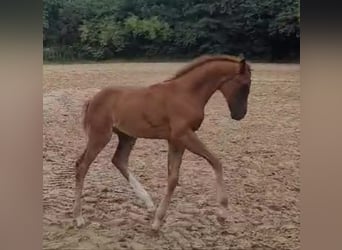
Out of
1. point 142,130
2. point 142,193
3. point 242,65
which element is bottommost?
point 142,193

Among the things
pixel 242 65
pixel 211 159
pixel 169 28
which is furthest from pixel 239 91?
pixel 169 28

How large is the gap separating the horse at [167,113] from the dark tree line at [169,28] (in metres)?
0.10

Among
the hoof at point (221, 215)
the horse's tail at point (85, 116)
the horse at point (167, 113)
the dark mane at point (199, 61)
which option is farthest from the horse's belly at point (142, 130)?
the hoof at point (221, 215)

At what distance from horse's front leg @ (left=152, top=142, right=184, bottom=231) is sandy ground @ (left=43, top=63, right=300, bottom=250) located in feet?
0.08

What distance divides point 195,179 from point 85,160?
1.74ft

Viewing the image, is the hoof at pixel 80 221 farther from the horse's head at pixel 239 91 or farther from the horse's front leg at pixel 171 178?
the horse's head at pixel 239 91

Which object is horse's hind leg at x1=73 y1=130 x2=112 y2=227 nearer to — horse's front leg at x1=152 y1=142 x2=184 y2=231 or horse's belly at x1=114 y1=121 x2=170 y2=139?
horse's belly at x1=114 y1=121 x2=170 y2=139

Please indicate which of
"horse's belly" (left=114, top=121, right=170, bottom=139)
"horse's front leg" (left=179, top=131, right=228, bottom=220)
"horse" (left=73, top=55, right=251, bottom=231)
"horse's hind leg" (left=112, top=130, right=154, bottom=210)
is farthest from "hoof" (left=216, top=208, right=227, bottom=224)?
"horse's belly" (left=114, top=121, right=170, bottom=139)

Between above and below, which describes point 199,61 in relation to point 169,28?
below

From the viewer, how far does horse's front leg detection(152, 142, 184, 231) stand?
113 inches

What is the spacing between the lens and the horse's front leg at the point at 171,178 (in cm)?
288

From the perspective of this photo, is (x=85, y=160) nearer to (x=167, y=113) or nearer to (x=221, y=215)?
(x=167, y=113)

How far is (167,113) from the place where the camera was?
292cm
